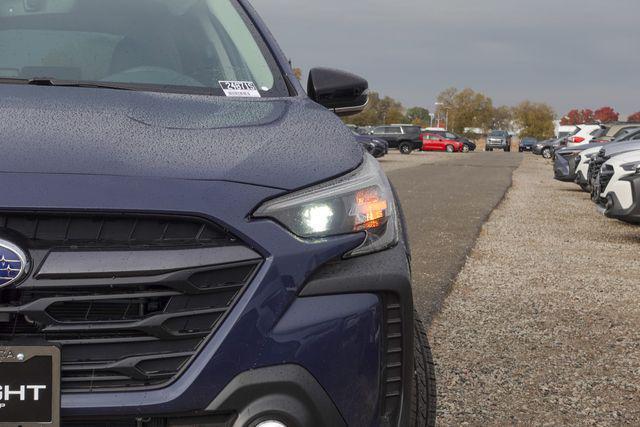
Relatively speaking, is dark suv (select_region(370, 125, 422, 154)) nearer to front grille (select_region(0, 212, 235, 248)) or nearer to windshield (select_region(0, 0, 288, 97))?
windshield (select_region(0, 0, 288, 97))

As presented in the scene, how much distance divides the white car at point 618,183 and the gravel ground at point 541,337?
0.49 metres

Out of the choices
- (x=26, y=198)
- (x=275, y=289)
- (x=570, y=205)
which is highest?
(x=26, y=198)

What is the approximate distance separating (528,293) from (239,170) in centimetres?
452

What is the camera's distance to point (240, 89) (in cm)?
283

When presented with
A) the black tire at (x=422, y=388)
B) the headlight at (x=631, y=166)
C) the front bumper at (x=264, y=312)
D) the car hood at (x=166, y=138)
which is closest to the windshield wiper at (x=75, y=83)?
the car hood at (x=166, y=138)

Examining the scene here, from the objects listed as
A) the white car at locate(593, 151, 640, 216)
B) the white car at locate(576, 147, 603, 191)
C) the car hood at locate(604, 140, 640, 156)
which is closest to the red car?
the white car at locate(576, 147, 603, 191)

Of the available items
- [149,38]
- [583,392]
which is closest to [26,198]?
[149,38]

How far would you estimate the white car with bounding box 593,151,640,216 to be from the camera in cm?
877

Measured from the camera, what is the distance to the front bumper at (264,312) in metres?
1.77

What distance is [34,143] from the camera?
1.95 metres

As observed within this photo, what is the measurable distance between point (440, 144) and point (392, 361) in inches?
2488

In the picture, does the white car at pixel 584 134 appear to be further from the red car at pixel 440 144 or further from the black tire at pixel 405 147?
the red car at pixel 440 144

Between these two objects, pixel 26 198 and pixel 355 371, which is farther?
pixel 355 371

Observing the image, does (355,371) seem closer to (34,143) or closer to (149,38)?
(34,143)
